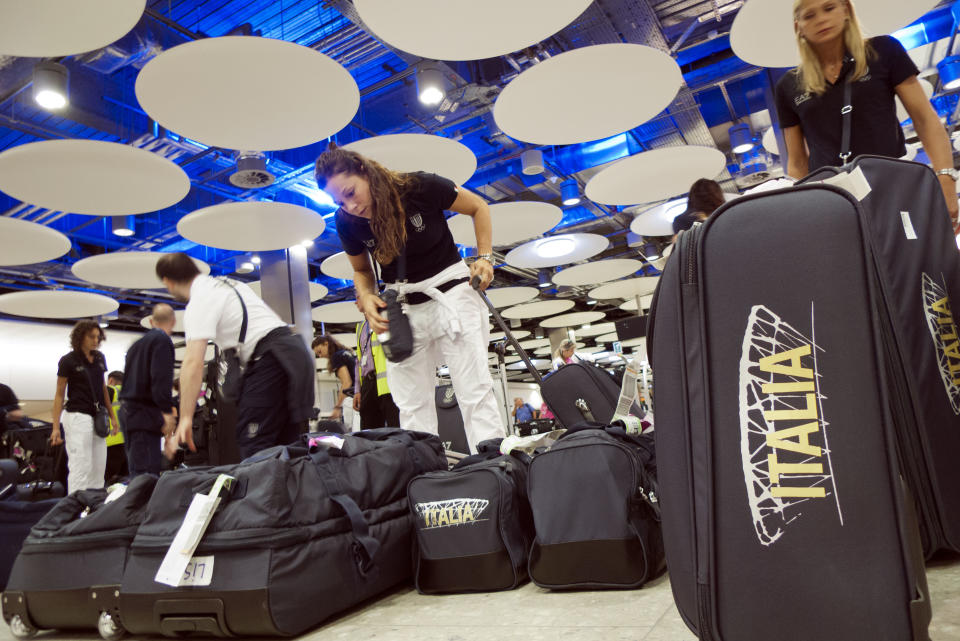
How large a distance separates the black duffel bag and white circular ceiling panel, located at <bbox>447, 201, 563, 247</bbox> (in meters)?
5.91

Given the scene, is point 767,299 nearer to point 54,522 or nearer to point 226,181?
point 54,522

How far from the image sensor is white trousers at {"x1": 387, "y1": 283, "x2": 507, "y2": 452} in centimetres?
251

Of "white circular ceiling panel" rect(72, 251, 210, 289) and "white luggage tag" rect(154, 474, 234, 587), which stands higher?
"white circular ceiling panel" rect(72, 251, 210, 289)

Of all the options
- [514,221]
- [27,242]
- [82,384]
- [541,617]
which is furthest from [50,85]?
[541,617]

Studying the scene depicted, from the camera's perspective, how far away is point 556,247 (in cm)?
1008

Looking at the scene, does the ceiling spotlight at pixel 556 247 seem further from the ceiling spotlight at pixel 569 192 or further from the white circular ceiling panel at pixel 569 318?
the white circular ceiling panel at pixel 569 318

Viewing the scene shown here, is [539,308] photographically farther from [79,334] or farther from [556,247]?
[79,334]

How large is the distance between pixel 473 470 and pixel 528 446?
Result: 417 mm

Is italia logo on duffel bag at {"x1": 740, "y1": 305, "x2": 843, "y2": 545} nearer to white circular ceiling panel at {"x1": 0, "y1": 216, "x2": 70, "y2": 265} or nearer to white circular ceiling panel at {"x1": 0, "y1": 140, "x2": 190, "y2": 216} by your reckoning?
white circular ceiling panel at {"x1": 0, "y1": 140, "x2": 190, "y2": 216}

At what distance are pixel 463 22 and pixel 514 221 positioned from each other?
14.2ft

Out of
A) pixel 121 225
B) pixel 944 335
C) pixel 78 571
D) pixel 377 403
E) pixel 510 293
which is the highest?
pixel 121 225

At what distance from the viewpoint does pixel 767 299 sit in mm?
981

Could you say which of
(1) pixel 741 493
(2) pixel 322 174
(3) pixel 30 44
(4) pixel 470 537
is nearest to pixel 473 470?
(4) pixel 470 537

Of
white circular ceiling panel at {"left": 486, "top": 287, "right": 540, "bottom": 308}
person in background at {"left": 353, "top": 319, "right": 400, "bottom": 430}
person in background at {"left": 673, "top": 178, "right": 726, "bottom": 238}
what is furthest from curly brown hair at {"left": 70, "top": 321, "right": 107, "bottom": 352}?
white circular ceiling panel at {"left": 486, "top": 287, "right": 540, "bottom": 308}
